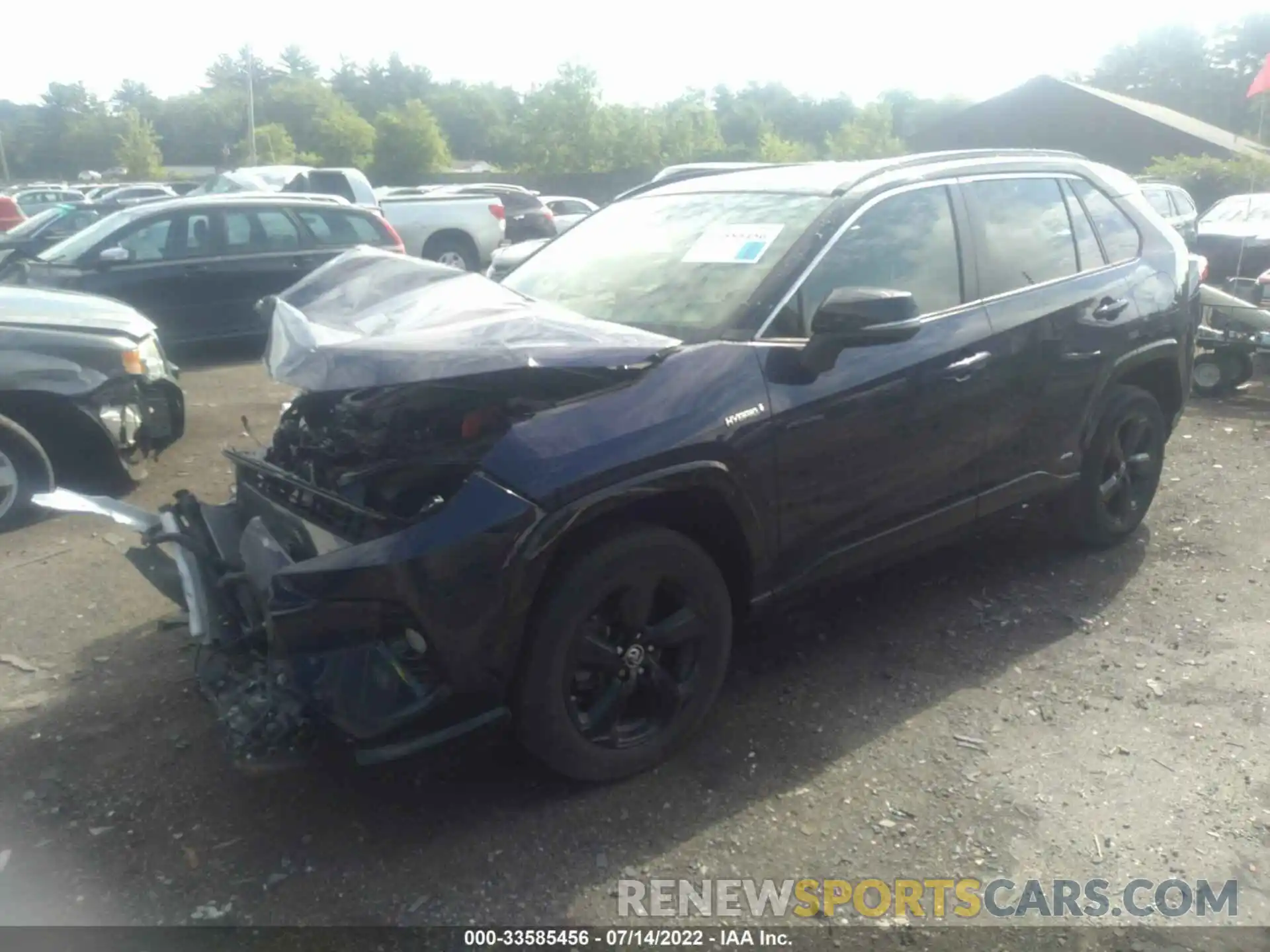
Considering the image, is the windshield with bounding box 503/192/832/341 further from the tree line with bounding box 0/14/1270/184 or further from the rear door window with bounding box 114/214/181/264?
the tree line with bounding box 0/14/1270/184

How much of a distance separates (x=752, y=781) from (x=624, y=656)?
24.1 inches

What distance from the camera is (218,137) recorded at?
8225cm

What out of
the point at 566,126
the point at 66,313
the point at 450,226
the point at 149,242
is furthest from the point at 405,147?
the point at 66,313

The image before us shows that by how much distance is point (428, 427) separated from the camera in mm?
3242

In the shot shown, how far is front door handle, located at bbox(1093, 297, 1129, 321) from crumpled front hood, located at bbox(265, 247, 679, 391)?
226 centimetres

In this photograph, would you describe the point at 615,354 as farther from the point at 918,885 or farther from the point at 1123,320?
the point at 1123,320

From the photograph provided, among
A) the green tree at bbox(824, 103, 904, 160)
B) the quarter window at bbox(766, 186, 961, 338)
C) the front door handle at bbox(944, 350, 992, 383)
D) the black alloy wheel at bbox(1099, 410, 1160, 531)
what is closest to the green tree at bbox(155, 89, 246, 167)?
the green tree at bbox(824, 103, 904, 160)

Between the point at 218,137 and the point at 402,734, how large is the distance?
89.2 m

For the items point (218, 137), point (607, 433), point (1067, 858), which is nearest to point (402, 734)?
point (607, 433)

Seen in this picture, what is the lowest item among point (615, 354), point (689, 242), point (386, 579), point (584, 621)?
point (584, 621)

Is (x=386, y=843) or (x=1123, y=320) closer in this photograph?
(x=386, y=843)

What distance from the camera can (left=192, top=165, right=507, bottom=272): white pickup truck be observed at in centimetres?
1728

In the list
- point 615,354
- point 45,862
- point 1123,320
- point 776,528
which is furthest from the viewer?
point 1123,320

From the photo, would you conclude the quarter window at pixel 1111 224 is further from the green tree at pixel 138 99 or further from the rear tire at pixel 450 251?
the green tree at pixel 138 99
